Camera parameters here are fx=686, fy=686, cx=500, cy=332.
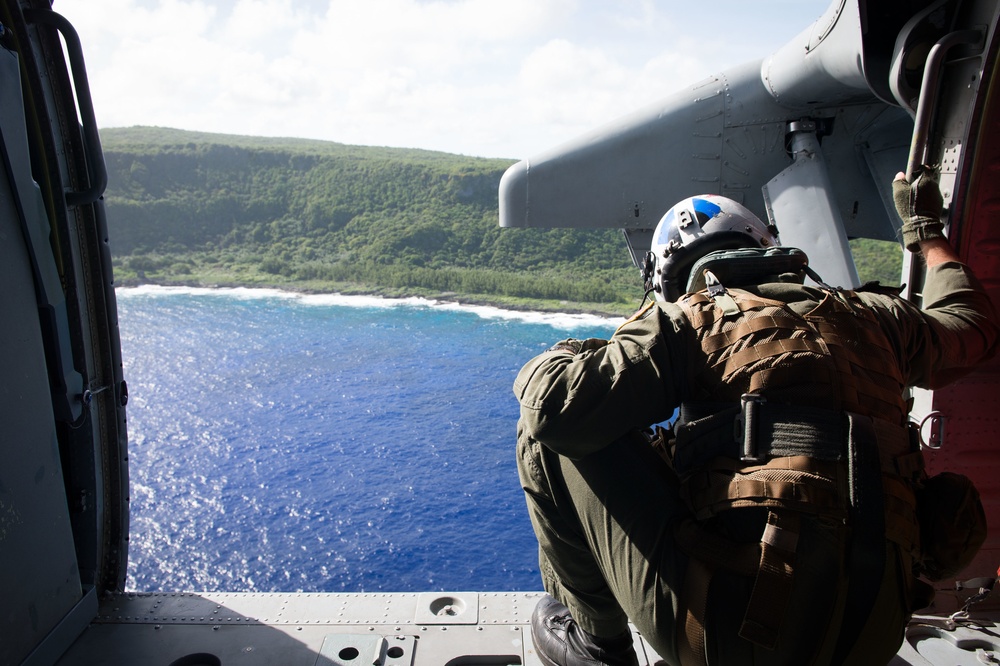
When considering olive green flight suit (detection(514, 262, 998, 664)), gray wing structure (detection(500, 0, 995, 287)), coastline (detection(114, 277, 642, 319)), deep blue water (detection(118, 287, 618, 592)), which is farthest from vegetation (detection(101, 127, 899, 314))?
olive green flight suit (detection(514, 262, 998, 664))

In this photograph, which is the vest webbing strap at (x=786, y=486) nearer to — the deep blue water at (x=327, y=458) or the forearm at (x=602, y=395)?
the forearm at (x=602, y=395)

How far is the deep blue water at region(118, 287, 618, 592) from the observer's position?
886cm

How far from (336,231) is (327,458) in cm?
4321

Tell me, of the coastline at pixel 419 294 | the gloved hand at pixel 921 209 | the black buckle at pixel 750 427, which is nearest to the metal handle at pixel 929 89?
the gloved hand at pixel 921 209

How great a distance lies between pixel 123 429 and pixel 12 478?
3.02 ft

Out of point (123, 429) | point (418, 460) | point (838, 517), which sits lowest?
point (418, 460)

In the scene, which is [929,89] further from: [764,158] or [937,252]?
[764,158]

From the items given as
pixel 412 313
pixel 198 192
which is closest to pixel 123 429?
pixel 412 313

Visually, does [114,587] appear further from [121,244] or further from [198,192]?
[198,192]

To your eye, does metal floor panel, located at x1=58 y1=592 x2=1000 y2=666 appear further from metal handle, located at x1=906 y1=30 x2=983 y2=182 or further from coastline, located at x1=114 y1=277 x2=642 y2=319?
coastline, located at x1=114 y1=277 x2=642 y2=319

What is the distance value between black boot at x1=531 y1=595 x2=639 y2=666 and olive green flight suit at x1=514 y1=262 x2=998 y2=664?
Answer: 1.18 ft

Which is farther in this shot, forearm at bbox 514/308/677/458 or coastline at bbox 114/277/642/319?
coastline at bbox 114/277/642/319

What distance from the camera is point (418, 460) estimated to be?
12.5 meters

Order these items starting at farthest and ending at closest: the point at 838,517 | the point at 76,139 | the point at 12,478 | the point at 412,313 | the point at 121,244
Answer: the point at 121,244 → the point at 412,313 → the point at 76,139 → the point at 12,478 → the point at 838,517
